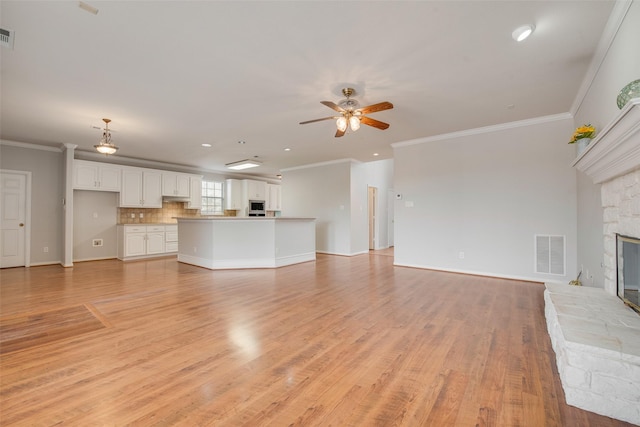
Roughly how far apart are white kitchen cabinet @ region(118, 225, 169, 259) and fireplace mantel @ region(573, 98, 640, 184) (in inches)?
331

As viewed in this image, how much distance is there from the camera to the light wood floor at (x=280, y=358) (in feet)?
5.22

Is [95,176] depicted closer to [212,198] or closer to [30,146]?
[30,146]

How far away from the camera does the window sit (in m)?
9.38

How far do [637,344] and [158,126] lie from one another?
610 centimetres

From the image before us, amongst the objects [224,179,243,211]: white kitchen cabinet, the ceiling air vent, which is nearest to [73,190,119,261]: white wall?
[224,179,243,211]: white kitchen cabinet

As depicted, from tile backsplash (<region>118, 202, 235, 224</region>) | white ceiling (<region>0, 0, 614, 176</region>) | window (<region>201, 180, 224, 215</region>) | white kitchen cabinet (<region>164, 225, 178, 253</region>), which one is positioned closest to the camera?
white ceiling (<region>0, 0, 614, 176</region>)

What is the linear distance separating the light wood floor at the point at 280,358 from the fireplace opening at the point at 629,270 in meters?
0.68

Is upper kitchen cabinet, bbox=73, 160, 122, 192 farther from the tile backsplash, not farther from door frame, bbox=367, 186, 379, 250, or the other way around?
door frame, bbox=367, 186, 379, 250

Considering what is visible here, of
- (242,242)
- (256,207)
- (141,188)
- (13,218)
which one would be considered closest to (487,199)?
(242,242)

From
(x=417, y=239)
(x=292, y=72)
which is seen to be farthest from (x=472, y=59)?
(x=417, y=239)

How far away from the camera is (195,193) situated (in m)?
8.55

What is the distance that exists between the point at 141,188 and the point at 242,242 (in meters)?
3.76

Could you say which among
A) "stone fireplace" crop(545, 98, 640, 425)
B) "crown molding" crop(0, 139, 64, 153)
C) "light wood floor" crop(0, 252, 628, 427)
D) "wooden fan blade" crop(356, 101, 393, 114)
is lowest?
"light wood floor" crop(0, 252, 628, 427)

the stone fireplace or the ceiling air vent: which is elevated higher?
the ceiling air vent
